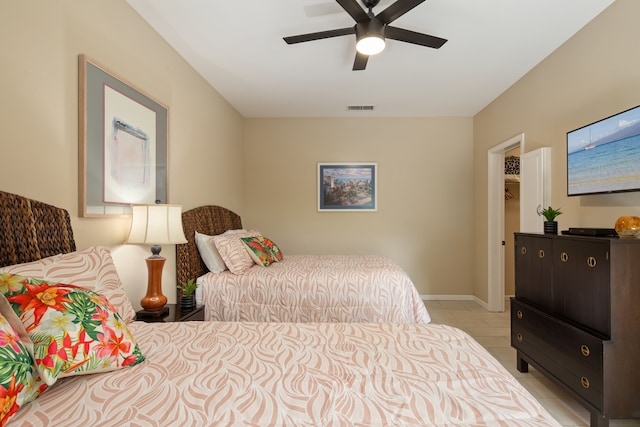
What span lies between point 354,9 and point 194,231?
87.5 inches

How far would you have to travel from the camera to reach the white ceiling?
2266mm

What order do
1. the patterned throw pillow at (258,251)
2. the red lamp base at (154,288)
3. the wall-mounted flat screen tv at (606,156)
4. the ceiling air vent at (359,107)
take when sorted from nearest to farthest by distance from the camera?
the wall-mounted flat screen tv at (606,156) < the red lamp base at (154,288) < the patterned throw pillow at (258,251) < the ceiling air vent at (359,107)

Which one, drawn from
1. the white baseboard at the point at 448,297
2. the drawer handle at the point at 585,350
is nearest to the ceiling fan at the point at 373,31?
the drawer handle at the point at 585,350

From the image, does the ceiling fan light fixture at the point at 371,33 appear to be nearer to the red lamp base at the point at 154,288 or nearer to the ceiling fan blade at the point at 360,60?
the ceiling fan blade at the point at 360,60

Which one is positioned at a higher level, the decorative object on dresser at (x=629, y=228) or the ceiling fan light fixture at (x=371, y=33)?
the ceiling fan light fixture at (x=371, y=33)

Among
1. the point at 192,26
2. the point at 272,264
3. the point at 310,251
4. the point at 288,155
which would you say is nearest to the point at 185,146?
the point at 192,26

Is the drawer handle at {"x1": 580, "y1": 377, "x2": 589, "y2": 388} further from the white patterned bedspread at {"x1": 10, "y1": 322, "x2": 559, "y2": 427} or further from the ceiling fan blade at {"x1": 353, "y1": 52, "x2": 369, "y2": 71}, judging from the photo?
the ceiling fan blade at {"x1": 353, "y1": 52, "x2": 369, "y2": 71}

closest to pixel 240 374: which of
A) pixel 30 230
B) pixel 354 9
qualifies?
pixel 30 230

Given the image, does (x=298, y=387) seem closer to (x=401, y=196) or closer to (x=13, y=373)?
(x=13, y=373)

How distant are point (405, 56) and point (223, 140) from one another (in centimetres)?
230

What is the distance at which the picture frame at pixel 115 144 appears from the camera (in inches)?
Answer: 70.0

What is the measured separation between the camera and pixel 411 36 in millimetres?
2234

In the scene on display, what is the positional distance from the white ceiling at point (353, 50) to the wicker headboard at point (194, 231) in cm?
144

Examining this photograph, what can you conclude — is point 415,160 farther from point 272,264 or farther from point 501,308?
point 272,264
